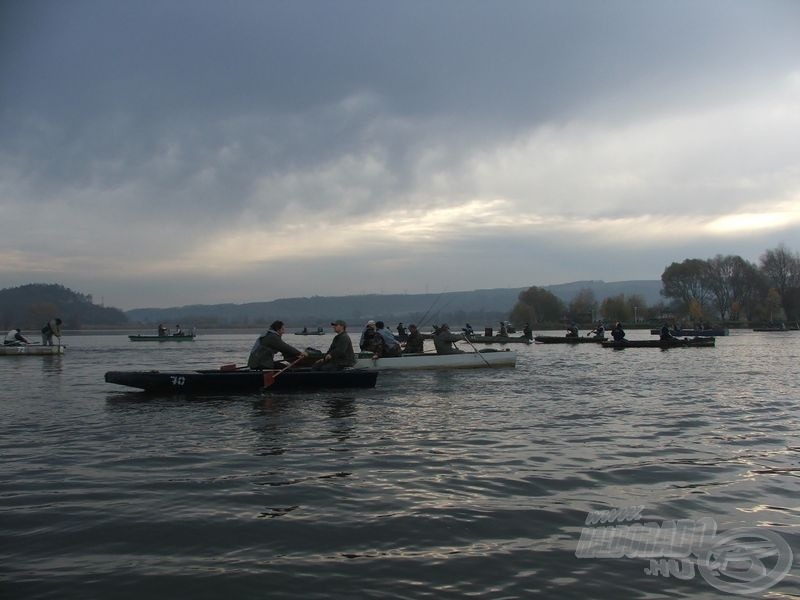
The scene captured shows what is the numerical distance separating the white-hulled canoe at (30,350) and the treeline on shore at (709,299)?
11516cm

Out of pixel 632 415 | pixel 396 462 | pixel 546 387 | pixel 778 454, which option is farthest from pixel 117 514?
pixel 546 387

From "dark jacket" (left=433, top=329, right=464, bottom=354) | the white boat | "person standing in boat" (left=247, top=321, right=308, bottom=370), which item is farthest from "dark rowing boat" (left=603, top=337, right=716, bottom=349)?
"person standing in boat" (left=247, top=321, right=308, bottom=370)

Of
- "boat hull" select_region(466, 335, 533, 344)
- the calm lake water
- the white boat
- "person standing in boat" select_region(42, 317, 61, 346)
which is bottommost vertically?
"boat hull" select_region(466, 335, 533, 344)

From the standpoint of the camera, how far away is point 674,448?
10.4 metres

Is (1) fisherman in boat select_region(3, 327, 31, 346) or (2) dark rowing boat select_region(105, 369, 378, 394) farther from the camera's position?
(1) fisherman in boat select_region(3, 327, 31, 346)

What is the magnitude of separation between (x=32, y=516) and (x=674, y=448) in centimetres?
947

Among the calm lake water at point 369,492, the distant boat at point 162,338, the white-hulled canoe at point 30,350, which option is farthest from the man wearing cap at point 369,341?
the distant boat at point 162,338

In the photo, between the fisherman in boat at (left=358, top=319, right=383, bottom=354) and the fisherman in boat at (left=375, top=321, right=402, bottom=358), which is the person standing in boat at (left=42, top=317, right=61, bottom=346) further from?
the fisherman in boat at (left=375, top=321, right=402, bottom=358)

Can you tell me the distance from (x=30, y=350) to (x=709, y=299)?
5923 inches

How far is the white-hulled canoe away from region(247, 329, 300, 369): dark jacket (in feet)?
100

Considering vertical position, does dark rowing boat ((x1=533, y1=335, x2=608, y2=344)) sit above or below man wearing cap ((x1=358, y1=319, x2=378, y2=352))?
below

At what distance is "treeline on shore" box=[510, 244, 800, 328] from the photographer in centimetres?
13425

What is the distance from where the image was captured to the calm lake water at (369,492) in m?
5.34

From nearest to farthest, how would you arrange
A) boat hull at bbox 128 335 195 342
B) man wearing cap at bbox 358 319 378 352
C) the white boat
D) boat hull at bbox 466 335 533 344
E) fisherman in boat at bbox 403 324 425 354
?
the white boat, man wearing cap at bbox 358 319 378 352, fisherman in boat at bbox 403 324 425 354, boat hull at bbox 466 335 533 344, boat hull at bbox 128 335 195 342
